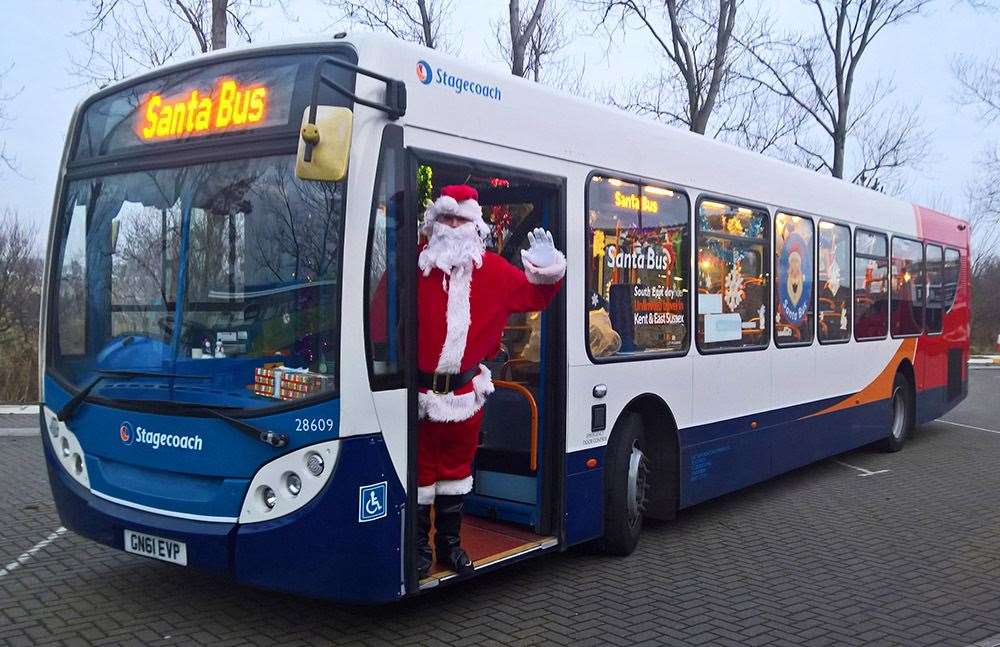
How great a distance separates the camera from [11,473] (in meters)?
9.29

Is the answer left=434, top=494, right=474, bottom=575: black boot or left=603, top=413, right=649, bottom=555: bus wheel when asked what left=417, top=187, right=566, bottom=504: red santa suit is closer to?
left=434, top=494, right=474, bottom=575: black boot

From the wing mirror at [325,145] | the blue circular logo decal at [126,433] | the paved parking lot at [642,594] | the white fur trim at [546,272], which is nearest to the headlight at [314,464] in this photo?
the paved parking lot at [642,594]

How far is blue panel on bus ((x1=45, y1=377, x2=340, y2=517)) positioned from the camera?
4.37 m

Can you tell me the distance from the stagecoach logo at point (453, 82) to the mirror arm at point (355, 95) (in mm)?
279

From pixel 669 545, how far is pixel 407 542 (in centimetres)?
295

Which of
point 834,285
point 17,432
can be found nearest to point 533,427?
point 834,285

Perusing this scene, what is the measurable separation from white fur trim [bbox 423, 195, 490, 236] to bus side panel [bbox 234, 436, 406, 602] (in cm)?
134

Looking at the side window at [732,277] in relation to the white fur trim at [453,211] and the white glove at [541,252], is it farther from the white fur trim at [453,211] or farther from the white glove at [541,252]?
the white fur trim at [453,211]

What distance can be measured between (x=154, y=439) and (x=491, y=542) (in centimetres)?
207

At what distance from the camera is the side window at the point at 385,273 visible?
4465mm

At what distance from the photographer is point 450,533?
201 inches

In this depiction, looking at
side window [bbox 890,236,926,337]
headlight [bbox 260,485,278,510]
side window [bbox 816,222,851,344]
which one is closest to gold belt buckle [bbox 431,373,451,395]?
headlight [bbox 260,485,278,510]

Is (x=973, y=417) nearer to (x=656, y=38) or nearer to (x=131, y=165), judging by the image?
(x=656, y=38)

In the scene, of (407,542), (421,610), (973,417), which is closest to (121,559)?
(421,610)
